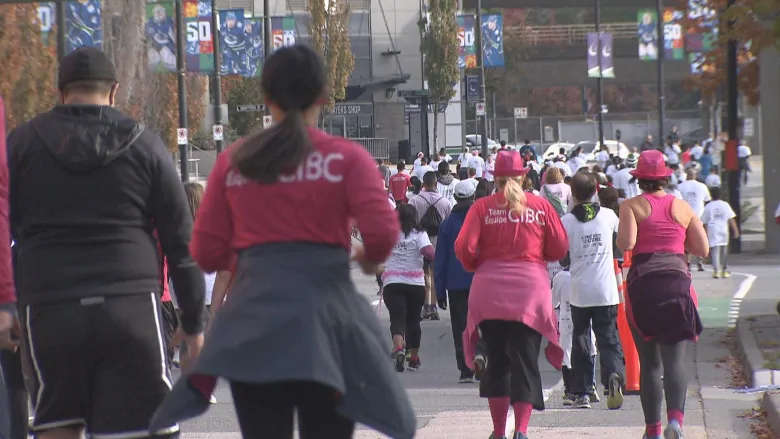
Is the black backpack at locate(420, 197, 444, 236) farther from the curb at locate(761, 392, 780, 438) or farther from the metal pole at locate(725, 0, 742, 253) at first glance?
the metal pole at locate(725, 0, 742, 253)

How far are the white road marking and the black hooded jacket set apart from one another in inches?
418

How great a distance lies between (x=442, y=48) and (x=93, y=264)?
1990 inches

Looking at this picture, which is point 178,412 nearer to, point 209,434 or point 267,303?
point 267,303

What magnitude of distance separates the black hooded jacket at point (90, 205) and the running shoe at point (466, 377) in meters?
6.89

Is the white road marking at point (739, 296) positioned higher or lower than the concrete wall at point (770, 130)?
lower

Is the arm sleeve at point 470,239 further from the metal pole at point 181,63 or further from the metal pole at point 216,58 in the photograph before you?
the metal pole at point 216,58

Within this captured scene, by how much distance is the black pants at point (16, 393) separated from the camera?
7074mm

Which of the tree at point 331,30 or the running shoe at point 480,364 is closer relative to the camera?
the running shoe at point 480,364

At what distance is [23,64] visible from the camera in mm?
27797

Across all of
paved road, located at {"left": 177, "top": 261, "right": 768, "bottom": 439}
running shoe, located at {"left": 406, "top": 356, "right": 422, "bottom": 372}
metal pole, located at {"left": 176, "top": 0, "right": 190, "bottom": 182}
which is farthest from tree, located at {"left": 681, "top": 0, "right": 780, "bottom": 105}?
metal pole, located at {"left": 176, "top": 0, "right": 190, "bottom": 182}

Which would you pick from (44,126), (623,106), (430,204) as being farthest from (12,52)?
(623,106)

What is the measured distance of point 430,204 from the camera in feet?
50.9

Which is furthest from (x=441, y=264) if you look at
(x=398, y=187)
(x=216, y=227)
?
(x=398, y=187)

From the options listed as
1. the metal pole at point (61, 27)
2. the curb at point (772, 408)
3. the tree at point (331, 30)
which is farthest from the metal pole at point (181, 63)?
the curb at point (772, 408)
